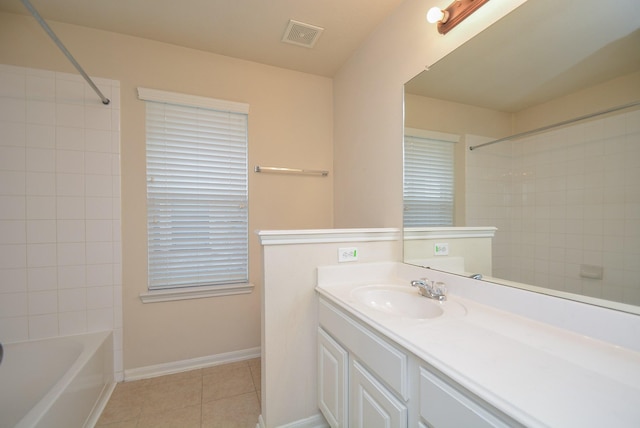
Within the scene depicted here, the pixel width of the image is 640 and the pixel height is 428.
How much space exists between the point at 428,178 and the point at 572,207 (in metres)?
0.71

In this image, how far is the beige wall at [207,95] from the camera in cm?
187

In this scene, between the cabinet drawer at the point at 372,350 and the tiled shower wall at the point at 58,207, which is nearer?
the cabinet drawer at the point at 372,350

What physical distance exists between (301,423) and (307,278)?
32.1 inches

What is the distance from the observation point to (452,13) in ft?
4.11

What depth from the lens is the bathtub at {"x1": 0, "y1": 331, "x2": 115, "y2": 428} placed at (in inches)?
52.1

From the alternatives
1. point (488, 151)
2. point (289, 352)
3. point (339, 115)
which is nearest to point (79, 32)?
point (339, 115)

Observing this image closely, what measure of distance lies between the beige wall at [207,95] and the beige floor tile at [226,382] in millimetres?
159

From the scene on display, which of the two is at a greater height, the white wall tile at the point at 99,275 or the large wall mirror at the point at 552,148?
the large wall mirror at the point at 552,148

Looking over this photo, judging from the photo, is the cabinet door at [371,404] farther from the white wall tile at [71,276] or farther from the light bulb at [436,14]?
the white wall tile at [71,276]

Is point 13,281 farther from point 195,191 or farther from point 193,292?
point 195,191

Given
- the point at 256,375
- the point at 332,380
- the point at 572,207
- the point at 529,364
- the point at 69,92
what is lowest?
the point at 256,375

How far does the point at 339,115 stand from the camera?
241cm

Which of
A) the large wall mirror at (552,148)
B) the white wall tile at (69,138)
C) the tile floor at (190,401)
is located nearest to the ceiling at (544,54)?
the large wall mirror at (552,148)

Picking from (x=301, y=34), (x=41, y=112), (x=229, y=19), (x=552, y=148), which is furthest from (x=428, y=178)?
(x=41, y=112)
